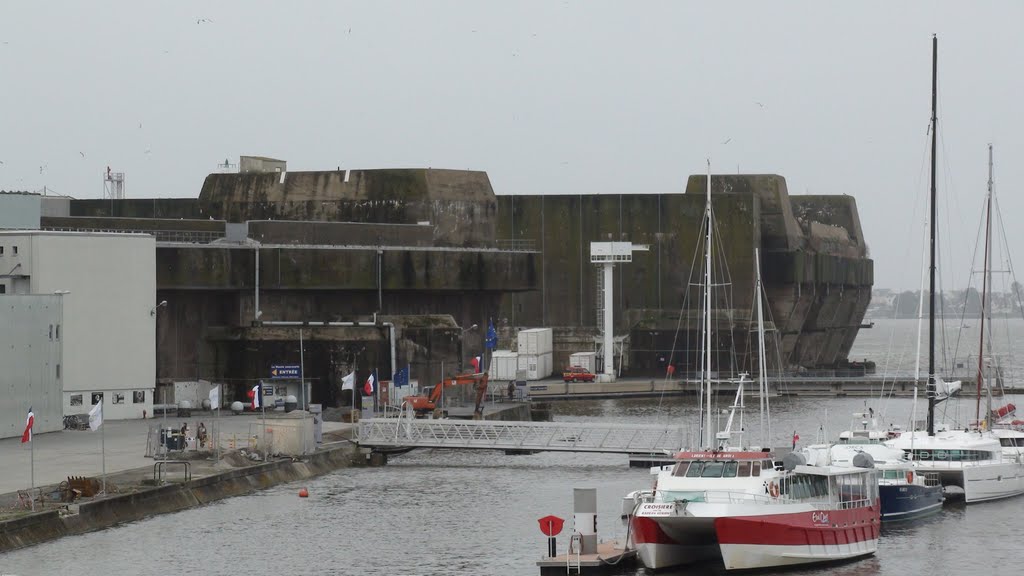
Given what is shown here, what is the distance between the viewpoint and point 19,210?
80750mm

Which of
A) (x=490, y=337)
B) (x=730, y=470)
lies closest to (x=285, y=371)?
(x=490, y=337)

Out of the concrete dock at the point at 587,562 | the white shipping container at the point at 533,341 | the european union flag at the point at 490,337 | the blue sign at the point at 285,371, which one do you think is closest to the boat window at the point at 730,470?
the concrete dock at the point at 587,562

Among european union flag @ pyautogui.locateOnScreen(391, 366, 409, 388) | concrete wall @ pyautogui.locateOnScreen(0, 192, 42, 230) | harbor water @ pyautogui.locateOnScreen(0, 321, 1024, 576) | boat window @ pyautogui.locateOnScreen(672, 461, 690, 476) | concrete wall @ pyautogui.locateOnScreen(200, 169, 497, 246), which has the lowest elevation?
harbor water @ pyautogui.locateOnScreen(0, 321, 1024, 576)

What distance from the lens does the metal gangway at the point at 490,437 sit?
65.7 m

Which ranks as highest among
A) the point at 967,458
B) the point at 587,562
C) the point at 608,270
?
the point at 608,270

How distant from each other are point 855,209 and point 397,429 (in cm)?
11706

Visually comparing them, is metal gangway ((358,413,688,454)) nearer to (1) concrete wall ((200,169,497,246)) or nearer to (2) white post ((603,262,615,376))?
(1) concrete wall ((200,169,497,246))

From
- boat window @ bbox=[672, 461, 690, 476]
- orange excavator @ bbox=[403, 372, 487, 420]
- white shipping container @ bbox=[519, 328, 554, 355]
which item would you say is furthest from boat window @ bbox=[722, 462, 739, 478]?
white shipping container @ bbox=[519, 328, 554, 355]

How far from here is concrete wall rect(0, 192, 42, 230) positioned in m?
80.2

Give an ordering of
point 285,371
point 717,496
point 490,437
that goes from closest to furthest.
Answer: point 717,496
point 490,437
point 285,371

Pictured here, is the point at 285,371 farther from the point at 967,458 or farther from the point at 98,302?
the point at 967,458

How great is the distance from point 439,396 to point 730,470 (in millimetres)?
39183

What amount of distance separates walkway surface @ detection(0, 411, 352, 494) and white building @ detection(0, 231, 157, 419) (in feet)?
5.17

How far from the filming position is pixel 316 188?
103938 mm
